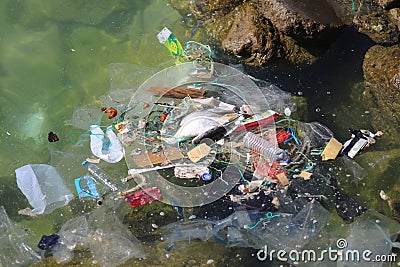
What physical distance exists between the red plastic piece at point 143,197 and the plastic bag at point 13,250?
0.84 m

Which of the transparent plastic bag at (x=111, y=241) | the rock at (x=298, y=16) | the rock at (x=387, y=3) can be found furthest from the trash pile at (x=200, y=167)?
the rock at (x=387, y=3)

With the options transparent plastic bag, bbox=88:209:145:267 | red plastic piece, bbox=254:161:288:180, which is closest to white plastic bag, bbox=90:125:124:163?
transparent plastic bag, bbox=88:209:145:267

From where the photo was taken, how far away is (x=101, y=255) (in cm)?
362

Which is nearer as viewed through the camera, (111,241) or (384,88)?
(111,241)

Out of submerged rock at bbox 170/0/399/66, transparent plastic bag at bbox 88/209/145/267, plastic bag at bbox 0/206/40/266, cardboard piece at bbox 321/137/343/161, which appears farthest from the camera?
submerged rock at bbox 170/0/399/66

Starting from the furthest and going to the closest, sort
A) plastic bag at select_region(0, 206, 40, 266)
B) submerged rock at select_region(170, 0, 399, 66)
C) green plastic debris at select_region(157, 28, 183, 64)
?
→ green plastic debris at select_region(157, 28, 183, 64) → submerged rock at select_region(170, 0, 399, 66) → plastic bag at select_region(0, 206, 40, 266)

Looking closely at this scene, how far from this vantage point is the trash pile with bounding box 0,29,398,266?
3729mm

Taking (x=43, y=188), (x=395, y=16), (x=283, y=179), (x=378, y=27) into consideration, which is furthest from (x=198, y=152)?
(x=395, y=16)

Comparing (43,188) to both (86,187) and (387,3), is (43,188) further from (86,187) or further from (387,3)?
(387,3)

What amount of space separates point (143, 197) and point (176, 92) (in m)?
0.95

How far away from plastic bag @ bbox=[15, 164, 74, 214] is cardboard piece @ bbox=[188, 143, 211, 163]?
1052 millimetres

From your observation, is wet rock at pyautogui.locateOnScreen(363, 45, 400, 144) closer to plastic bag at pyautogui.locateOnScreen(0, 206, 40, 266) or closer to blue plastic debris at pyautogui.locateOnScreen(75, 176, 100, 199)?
blue plastic debris at pyautogui.locateOnScreen(75, 176, 100, 199)

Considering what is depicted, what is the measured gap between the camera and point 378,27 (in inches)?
164

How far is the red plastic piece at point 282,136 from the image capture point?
13.1 ft
